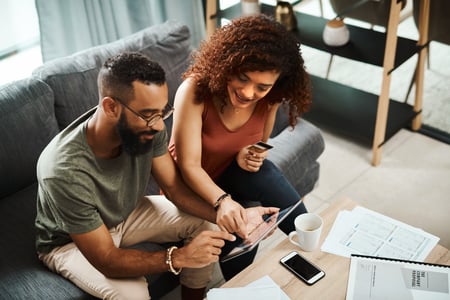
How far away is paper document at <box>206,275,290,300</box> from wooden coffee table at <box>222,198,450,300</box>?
0.03 meters

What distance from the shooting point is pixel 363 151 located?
9.70 ft

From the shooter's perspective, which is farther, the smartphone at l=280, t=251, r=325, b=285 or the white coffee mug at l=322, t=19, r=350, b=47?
the white coffee mug at l=322, t=19, r=350, b=47

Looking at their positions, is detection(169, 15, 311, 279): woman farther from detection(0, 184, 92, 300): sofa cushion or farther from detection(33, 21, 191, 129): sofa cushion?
detection(0, 184, 92, 300): sofa cushion

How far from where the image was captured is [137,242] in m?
1.95

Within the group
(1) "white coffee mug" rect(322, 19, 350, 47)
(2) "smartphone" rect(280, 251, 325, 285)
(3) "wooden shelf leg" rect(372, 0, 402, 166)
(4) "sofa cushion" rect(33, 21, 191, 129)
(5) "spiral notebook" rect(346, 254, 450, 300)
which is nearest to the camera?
(5) "spiral notebook" rect(346, 254, 450, 300)

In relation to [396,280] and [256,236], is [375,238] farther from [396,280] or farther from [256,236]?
[256,236]

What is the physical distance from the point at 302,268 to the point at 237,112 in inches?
23.4

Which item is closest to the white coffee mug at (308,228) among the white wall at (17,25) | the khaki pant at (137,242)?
the khaki pant at (137,242)

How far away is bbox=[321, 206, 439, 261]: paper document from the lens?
5.62 ft

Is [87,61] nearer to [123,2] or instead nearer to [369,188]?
[123,2]

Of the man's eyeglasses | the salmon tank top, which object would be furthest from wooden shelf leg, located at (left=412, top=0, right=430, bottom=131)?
the man's eyeglasses

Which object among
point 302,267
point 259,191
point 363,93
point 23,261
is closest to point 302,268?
point 302,267

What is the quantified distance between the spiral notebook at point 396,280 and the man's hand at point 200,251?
397mm

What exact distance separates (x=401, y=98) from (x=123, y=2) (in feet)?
5.18
